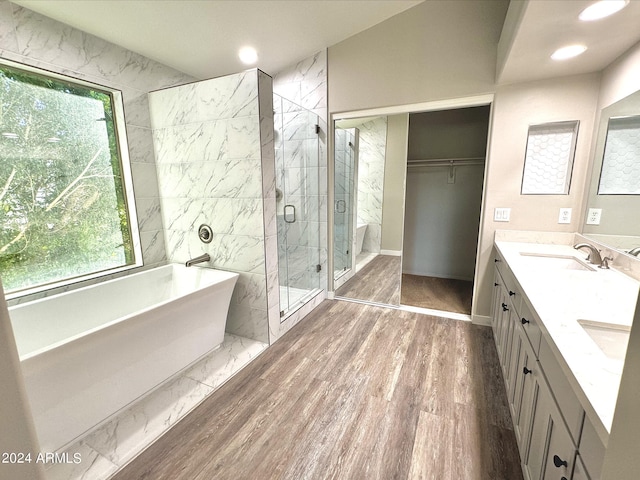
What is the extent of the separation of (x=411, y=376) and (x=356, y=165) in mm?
3056

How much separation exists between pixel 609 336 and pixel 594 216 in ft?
4.80

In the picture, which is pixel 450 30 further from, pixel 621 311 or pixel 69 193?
pixel 69 193

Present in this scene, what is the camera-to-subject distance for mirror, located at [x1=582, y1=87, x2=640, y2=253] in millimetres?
1609

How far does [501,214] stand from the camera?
8.54ft

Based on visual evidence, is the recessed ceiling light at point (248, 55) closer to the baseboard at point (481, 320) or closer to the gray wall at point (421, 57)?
the gray wall at point (421, 57)

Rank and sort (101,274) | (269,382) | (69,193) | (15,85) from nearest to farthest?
(15,85) < (269,382) < (69,193) < (101,274)

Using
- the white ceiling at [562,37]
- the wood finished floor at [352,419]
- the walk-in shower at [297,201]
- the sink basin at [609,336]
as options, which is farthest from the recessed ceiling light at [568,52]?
the wood finished floor at [352,419]

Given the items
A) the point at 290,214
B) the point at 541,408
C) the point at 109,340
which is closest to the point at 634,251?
the point at 541,408

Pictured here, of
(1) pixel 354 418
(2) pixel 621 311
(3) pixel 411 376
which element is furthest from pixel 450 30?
(1) pixel 354 418

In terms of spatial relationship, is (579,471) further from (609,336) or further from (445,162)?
(445,162)

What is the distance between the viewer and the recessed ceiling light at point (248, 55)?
2814 mm

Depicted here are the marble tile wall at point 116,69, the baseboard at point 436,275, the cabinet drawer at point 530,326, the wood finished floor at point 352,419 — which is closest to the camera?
the cabinet drawer at point 530,326

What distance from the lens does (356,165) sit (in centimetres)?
425

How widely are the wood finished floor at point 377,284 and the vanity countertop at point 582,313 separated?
1.72 m
